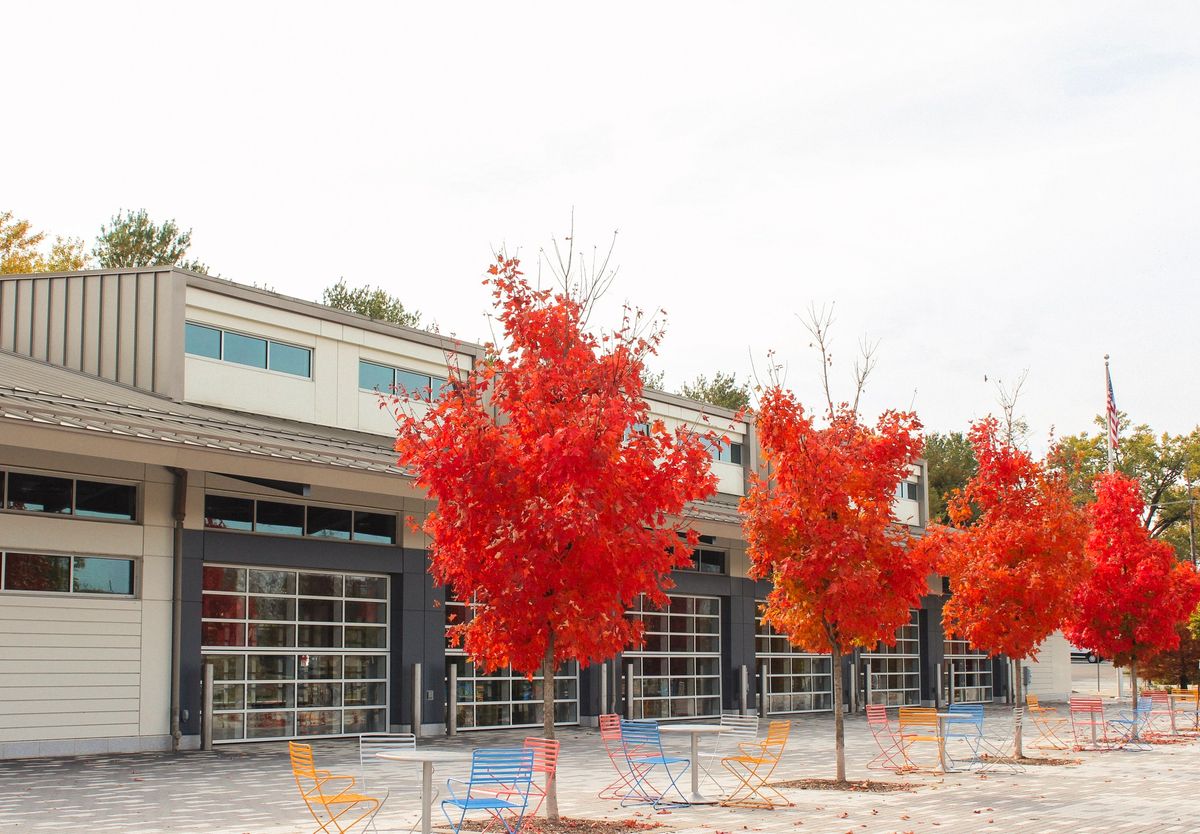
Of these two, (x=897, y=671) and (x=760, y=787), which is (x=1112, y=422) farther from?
(x=760, y=787)

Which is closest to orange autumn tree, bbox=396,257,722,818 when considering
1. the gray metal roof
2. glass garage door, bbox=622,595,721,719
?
the gray metal roof

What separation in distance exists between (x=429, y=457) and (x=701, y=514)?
16.8 meters

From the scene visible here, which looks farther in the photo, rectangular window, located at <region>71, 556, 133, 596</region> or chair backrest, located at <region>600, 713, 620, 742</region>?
rectangular window, located at <region>71, 556, 133, 596</region>

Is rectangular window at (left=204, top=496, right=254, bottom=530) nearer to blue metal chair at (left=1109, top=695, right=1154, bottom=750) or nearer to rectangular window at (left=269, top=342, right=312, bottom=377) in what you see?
rectangular window at (left=269, top=342, right=312, bottom=377)

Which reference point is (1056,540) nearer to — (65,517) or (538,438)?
(538,438)

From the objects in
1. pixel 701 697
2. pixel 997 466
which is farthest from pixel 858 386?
pixel 701 697

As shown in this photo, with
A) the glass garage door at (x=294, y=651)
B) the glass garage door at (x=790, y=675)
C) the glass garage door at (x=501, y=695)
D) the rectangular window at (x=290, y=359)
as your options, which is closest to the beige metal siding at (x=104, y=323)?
the rectangular window at (x=290, y=359)

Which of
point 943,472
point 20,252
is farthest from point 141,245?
Result: point 943,472

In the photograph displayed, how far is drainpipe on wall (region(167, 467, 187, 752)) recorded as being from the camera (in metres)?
22.3

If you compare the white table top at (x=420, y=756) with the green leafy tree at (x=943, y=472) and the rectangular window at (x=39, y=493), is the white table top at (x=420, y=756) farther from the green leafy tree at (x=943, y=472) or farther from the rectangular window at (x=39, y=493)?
the green leafy tree at (x=943, y=472)

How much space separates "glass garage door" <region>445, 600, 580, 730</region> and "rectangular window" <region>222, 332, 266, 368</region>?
Answer: 6.11 meters

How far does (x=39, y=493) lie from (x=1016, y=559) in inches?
625

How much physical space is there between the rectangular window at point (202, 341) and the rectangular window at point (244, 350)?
19cm

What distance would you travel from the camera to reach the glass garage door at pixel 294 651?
23.5 m
